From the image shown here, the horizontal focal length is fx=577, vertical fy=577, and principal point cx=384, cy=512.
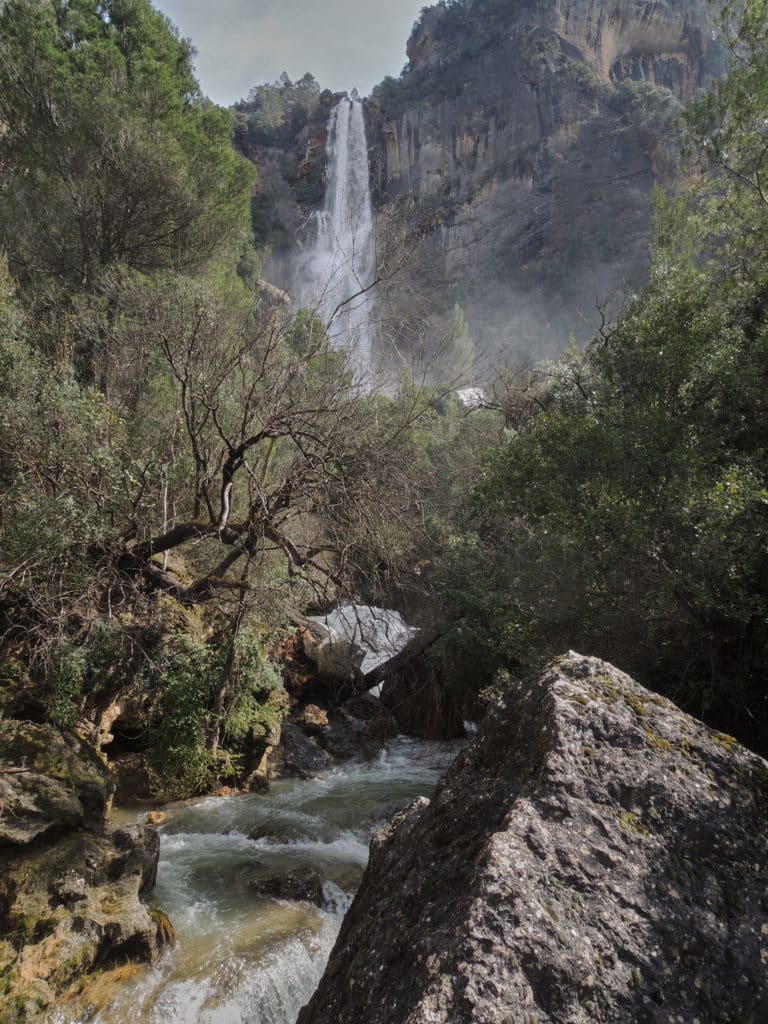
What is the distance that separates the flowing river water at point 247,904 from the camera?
4.12 meters

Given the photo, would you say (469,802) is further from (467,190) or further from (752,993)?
(467,190)

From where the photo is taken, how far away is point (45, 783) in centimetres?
511

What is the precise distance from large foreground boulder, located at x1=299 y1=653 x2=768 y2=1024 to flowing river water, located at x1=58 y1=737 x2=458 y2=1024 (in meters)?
2.36

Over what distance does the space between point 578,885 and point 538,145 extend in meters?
56.4

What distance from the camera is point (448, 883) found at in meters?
2.23

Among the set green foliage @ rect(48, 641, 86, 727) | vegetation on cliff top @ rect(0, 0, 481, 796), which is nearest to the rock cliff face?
vegetation on cliff top @ rect(0, 0, 481, 796)

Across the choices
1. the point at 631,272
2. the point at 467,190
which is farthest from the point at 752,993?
the point at 467,190

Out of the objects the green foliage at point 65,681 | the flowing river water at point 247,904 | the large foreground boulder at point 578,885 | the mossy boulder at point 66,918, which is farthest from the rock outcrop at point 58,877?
the large foreground boulder at point 578,885

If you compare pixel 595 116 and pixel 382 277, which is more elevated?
pixel 595 116

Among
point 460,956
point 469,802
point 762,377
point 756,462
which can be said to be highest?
point 762,377

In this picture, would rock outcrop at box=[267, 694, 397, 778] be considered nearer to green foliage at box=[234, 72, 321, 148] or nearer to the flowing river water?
the flowing river water

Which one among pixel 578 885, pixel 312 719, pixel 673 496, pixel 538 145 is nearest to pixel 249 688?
pixel 312 719

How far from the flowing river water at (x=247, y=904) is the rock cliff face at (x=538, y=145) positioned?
3794 centimetres

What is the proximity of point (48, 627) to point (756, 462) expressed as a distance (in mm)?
7965
